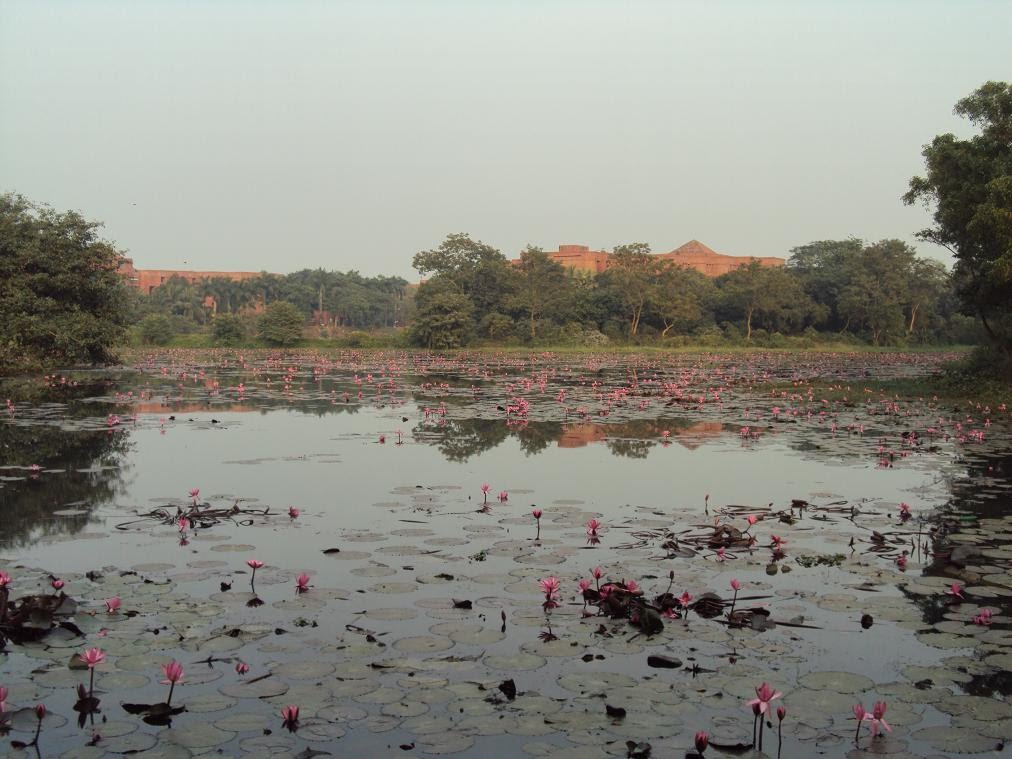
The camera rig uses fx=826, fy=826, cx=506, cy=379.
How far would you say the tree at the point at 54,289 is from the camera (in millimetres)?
24344

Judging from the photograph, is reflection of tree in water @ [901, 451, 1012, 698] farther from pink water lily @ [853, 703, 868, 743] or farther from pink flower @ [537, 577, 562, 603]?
pink flower @ [537, 577, 562, 603]

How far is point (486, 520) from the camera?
721 cm

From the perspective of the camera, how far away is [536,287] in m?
61.0

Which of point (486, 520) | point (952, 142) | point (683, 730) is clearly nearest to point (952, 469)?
point (486, 520)

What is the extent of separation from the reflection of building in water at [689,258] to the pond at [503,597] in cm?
10553

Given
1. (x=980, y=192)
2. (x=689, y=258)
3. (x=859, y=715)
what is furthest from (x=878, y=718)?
(x=689, y=258)

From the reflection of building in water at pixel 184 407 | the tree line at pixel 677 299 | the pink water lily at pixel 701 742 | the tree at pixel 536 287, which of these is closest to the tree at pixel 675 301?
the tree line at pixel 677 299

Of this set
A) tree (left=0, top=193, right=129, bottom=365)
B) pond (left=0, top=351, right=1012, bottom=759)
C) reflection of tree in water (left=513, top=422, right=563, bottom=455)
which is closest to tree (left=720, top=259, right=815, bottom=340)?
tree (left=0, top=193, right=129, bottom=365)

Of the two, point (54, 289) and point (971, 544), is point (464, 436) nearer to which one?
point (971, 544)

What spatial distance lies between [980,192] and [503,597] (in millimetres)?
18451

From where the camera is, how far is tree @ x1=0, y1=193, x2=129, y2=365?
24344mm

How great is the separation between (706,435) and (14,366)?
69.1ft

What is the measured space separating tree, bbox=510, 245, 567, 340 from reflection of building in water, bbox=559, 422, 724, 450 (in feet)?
147

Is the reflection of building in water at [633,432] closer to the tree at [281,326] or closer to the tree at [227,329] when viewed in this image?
the tree at [281,326]
